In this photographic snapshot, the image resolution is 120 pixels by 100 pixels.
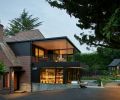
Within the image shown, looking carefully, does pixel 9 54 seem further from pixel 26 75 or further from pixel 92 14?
pixel 92 14

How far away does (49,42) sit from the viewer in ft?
134

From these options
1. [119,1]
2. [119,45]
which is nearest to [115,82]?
[119,45]

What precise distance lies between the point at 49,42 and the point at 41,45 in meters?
2.38

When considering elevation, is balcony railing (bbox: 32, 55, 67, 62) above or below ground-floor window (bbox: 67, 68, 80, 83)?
above

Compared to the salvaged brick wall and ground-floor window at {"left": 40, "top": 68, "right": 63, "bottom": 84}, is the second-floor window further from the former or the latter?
ground-floor window at {"left": 40, "top": 68, "right": 63, "bottom": 84}

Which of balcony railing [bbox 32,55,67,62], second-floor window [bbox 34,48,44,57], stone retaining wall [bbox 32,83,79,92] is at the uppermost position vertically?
second-floor window [bbox 34,48,44,57]

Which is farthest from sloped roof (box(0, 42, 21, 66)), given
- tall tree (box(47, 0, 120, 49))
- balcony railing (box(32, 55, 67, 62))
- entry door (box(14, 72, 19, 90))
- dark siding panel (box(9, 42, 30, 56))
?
tall tree (box(47, 0, 120, 49))

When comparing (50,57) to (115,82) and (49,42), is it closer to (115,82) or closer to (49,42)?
(49,42)

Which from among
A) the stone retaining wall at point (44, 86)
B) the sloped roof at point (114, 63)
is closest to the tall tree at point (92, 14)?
the stone retaining wall at point (44, 86)

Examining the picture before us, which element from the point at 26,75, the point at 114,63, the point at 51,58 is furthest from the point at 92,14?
the point at 114,63

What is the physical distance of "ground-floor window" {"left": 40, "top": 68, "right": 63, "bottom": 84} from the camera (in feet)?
133

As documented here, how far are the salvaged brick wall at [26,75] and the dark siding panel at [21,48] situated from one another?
0.57m

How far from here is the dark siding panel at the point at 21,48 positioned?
40.6m

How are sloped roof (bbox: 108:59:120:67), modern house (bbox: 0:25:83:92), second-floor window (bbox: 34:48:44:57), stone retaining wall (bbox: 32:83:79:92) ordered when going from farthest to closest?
sloped roof (bbox: 108:59:120:67), second-floor window (bbox: 34:48:44:57), modern house (bbox: 0:25:83:92), stone retaining wall (bbox: 32:83:79:92)
